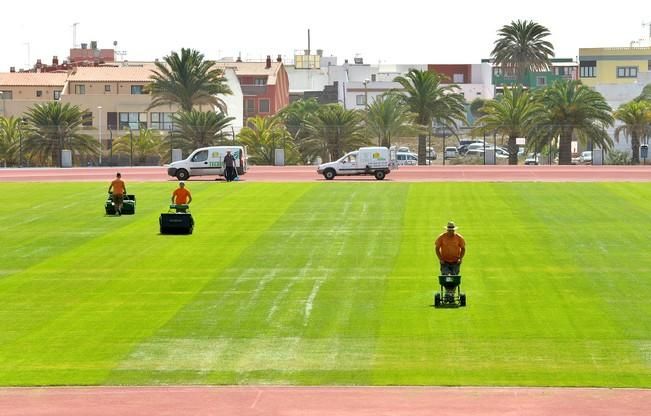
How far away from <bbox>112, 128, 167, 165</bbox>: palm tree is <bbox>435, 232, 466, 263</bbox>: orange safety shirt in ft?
236

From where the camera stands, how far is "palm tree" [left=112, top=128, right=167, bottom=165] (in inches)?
4055

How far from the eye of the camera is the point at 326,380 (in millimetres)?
25734

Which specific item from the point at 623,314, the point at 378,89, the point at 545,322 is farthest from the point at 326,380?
the point at 378,89

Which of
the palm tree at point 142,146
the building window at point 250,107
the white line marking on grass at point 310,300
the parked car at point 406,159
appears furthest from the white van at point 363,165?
the building window at point 250,107

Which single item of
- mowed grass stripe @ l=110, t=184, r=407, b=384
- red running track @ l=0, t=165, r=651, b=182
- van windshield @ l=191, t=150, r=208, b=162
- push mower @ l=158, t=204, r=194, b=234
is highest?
van windshield @ l=191, t=150, r=208, b=162

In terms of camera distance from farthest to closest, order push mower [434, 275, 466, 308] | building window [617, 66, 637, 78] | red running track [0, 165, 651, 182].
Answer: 1. building window [617, 66, 637, 78]
2. red running track [0, 165, 651, 182]
3. push mower [434, 275, 466, 308]

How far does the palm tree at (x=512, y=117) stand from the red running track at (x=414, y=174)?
13.7m

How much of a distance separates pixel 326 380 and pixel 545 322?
7275mm

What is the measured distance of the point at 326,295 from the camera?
35438 millimetres

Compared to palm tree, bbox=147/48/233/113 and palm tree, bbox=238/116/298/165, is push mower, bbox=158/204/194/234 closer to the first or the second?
palm tree, bbox=238/116/298/165

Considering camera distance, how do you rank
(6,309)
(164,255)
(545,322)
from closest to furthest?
(545,322) → (6,309) → (164,255)

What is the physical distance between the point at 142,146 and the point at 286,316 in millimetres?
73088

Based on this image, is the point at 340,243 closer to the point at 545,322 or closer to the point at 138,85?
the point at 545,322

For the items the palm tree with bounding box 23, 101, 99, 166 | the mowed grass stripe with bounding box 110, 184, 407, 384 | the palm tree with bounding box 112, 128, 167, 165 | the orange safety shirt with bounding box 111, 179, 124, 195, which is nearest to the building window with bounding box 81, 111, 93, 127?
the palm tree with bounding box 112, 128, 167, 165
